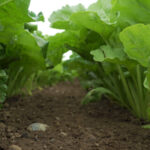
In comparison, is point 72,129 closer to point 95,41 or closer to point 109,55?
point 109,55

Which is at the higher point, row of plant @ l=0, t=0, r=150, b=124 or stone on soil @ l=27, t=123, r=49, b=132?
row of plant @ l=0, t=0, r=150, b=124

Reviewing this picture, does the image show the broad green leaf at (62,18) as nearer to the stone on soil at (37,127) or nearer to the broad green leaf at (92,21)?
the broad green leaf at (92,21)

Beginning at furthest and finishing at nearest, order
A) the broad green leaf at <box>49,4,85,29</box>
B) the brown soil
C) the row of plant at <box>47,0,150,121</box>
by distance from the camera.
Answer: the broad green leaf at <box>49,4,85,29</box>
the row of plant at <box>47,0,150,121</box>
the brown soil

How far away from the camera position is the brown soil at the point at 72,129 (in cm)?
109

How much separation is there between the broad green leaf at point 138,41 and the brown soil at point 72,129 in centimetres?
42

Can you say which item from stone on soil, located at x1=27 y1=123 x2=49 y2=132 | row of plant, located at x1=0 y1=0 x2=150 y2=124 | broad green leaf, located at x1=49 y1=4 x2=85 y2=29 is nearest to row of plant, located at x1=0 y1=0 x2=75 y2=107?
row of plant, located at x1=0 y1=0 x2=150 y2=124

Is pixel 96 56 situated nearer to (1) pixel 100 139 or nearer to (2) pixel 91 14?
(2) pixel 91 14

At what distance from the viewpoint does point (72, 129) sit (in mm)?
1311

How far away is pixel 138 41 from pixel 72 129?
60 centimetres

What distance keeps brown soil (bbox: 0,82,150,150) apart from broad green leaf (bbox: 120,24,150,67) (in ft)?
1.37

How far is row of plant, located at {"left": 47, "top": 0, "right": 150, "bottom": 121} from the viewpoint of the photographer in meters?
1.19

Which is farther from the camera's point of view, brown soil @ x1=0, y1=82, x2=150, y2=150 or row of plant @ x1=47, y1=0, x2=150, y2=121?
row of plant @ x1=47, y1=0, x2=150, y2=121

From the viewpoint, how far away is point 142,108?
1.54 m

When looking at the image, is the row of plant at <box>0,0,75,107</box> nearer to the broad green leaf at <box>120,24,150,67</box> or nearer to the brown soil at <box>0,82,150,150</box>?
the brown soil at <box>0,82,150,150</box>
